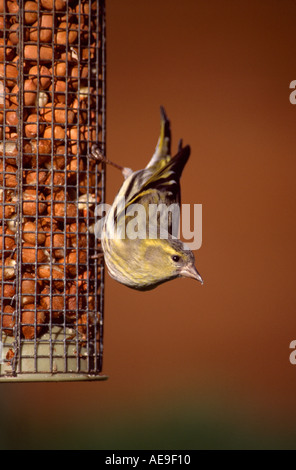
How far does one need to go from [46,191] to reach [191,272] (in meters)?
0.82

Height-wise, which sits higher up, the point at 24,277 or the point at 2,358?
the point at 24,277

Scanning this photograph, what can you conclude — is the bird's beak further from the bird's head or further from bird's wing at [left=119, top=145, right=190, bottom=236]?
bird's wing at [left=119, top=145, right=190, bottom=236]

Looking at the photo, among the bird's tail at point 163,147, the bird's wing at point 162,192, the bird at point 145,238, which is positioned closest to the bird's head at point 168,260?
the bird at point 145,238

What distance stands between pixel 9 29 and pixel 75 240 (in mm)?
1074

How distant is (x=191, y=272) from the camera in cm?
415

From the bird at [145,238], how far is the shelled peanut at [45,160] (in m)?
0.15

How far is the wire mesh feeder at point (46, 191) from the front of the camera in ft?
13.5

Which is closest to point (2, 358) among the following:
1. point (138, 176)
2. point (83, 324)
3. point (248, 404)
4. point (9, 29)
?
point (83, 324)

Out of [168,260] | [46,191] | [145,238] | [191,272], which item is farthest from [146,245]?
[46,191]

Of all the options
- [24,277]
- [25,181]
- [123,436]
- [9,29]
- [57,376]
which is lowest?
[123,436]

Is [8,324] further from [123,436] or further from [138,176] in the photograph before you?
[123,436]

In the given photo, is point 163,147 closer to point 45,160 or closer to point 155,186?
point 155,186

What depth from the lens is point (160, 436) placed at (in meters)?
6.50

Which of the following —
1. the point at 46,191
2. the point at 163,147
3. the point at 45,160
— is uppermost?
the point at 163,147
